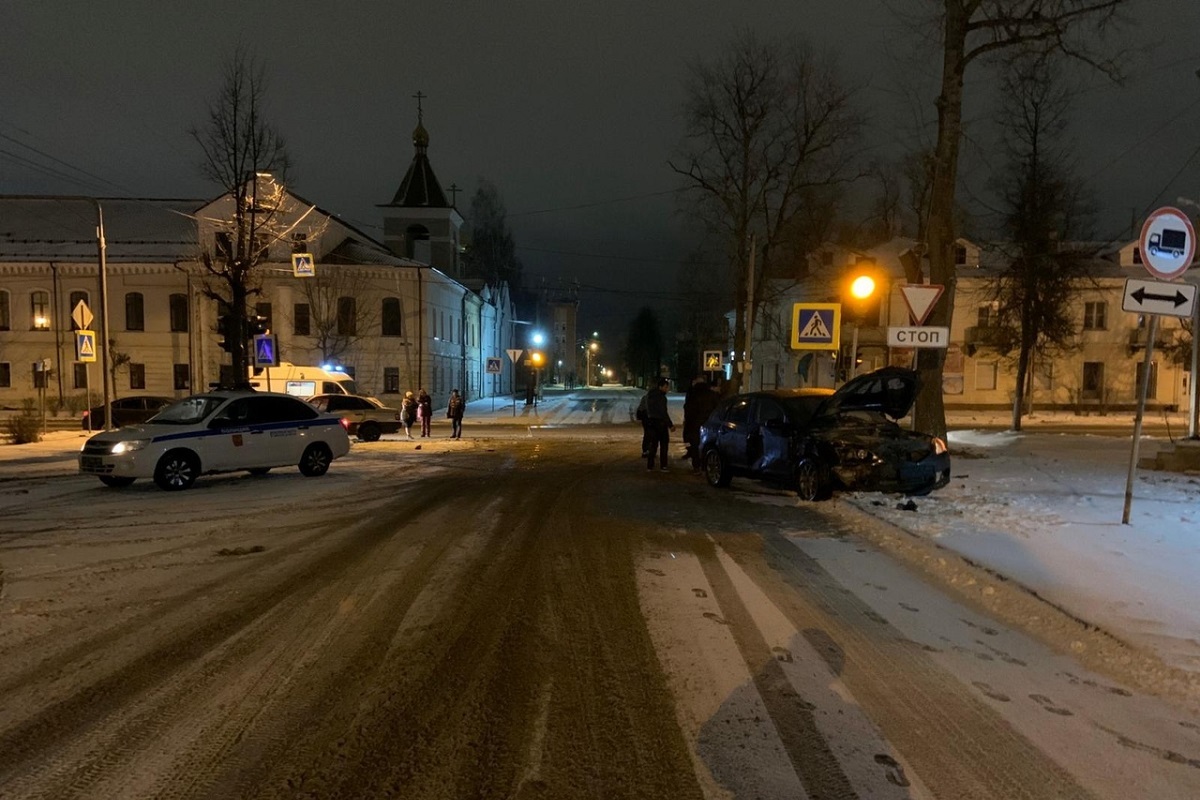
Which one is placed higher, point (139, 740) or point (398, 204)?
point (398, 204)

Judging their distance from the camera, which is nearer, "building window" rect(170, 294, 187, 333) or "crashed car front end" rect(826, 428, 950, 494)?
"crashed car front end" rect(826, 428, 950, 494)

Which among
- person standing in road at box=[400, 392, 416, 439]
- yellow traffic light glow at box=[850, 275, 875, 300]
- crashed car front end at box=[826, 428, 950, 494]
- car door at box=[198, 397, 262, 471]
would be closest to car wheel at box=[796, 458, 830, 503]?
crashed car front end at box=[826, 428, 950, 494]

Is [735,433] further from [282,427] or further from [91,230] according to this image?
[91,230]

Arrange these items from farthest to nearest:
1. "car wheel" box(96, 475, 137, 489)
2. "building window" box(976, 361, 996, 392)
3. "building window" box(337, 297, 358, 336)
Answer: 1. "building window" box(976, 361, 996, 392)
2. "building window" box(337, 297, 358, 336)
3. "car wheel" box(96, 475, 137, 489)

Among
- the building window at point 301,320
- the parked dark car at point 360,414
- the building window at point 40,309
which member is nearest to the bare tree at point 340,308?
the building window at point 301,320

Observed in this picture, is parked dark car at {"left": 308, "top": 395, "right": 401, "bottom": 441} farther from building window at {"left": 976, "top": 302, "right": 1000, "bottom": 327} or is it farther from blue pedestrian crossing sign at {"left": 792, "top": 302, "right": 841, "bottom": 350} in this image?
building window at {"left": 976, "top": 302, "right": 1000, "bottom": 327}

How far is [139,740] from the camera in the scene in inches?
155

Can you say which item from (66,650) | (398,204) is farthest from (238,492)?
(398,204)

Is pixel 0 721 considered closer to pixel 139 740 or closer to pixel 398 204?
pixel 139 740

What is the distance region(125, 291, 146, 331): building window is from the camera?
142 feet

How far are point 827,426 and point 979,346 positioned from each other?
34983 millimetres

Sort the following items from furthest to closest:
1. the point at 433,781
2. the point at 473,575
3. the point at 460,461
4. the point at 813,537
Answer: the point at 460,461, the point at 813,537, the point at 473,575, the point at 433,781

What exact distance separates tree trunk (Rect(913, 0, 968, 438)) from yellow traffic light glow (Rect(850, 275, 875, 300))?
7.87ft

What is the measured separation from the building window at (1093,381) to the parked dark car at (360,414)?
122ft
